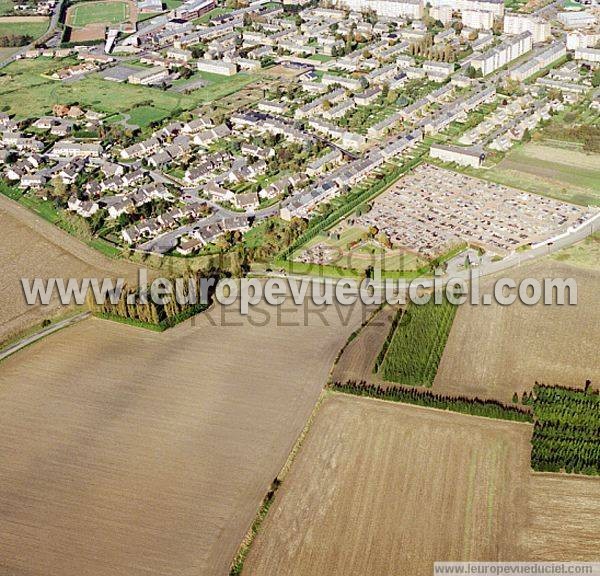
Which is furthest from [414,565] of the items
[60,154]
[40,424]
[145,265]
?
[60,154]

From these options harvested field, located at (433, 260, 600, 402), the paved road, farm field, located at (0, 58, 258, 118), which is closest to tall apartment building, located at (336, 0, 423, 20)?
farm field, located at (0, 58, 258, 118)

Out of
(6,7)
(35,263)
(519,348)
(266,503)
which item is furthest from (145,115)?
(6,7)

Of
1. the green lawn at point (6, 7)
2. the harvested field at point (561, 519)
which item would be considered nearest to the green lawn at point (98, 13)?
the green lawn at point (6, 7)

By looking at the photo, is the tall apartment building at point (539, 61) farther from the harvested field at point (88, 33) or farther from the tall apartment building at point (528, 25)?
the harvested field at point (88, 33)

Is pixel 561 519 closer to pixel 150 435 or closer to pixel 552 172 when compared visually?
pixel 150 435

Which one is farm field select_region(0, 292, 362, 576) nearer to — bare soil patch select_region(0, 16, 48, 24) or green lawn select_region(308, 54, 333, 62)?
green lawn select_region(308, 54, 333, 62)

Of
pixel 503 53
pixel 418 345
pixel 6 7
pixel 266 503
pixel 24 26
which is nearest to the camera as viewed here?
pixel 266 503
